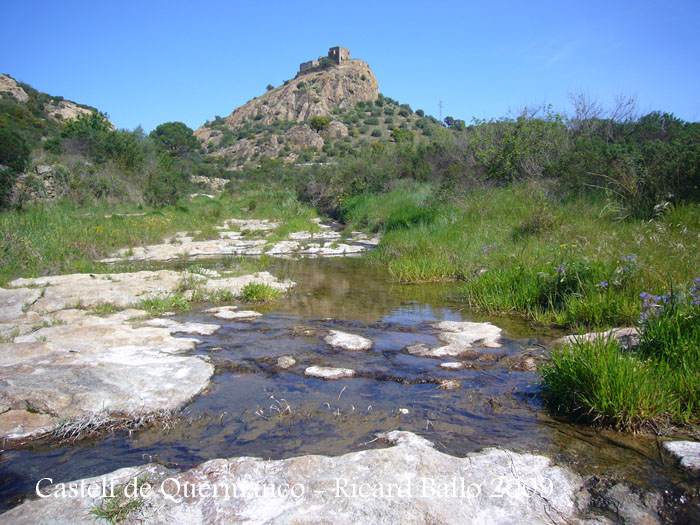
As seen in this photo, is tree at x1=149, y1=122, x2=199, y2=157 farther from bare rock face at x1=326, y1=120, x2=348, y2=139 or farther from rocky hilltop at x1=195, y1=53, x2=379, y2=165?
bare rock face at x1=326, y1=120, x2=348, y2=139

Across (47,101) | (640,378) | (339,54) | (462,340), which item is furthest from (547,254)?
(339,54)

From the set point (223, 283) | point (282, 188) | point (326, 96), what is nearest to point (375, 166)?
point (282, 188)

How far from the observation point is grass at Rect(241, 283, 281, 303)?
6836mm

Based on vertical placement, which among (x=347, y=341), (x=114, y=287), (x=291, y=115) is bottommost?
(x=347, y=341)

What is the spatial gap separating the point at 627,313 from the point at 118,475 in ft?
15.1

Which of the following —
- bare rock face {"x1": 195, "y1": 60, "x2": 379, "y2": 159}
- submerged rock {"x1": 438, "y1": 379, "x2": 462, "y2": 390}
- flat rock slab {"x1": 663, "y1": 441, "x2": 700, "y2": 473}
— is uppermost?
bare rock face {"x1": 195, "y1": 60, "x2": 379, "y2": 159}

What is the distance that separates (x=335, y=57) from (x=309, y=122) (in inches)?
1658

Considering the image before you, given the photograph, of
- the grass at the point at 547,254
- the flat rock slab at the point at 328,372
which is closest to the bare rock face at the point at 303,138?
the grass at the point at 547,254

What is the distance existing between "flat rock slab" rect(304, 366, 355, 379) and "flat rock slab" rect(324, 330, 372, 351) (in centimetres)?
57

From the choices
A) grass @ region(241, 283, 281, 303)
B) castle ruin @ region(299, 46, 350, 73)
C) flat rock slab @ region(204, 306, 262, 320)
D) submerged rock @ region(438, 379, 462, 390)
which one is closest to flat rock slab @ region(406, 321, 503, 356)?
submerged rock @ region(438, 379, 462, 390)

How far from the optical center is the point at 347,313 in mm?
6223

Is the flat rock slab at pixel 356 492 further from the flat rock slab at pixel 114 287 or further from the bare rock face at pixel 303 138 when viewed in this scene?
the bare rock face at pixel 303 138

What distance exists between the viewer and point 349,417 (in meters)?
3.11

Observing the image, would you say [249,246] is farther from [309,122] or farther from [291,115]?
[291,115]
